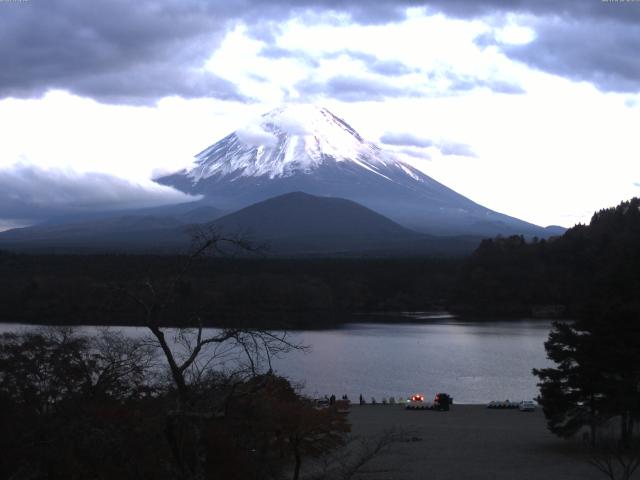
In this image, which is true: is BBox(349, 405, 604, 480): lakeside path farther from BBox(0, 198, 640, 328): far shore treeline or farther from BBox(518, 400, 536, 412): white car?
BBox(0, 198, 640, 328): far shore treeline

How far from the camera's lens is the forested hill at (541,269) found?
55000 millimetres

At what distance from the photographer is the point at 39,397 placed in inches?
351

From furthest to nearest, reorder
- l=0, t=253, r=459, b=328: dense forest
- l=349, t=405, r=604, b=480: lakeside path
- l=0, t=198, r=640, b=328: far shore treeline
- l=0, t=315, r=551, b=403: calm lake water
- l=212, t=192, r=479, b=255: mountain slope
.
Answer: l=212, t=192, r=479, b=255: mountain slope < l=0, t=198, r=640, b=328: far shore treeline < l=0, t=253, r=459, b=328: dense forest < l=0, t=315, r=551, b=403: calm lake water < l=349, t=405, r=604, b=480: lakeside path

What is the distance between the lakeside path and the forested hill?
104ft

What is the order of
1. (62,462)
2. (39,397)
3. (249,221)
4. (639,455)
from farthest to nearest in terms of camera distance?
(249,221), (639,455), (39,397), (62,462)

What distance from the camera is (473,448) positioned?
14227 mm

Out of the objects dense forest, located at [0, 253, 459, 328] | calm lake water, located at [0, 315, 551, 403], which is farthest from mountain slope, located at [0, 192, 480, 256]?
calm lake water, located at [0, 315, 551, 403]

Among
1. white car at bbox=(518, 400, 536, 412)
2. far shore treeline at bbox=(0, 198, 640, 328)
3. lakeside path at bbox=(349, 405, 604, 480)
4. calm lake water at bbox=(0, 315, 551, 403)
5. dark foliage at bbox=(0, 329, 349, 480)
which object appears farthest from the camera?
far shore treeline at bbox=(0, 198, 640, 328)

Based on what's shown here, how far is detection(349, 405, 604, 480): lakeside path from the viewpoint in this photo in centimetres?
1216

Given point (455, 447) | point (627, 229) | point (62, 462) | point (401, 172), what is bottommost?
point (455, 447)

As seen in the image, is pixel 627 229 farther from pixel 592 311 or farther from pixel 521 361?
pixel 592 311

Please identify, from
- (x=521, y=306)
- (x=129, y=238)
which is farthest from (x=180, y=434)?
(x=129, y=238)

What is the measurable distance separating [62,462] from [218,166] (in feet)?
578

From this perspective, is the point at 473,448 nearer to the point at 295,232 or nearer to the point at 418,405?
the point at 418,405
